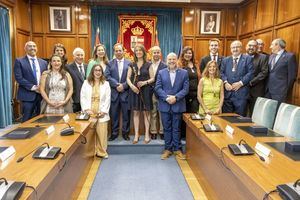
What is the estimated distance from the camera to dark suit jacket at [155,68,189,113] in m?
3.25

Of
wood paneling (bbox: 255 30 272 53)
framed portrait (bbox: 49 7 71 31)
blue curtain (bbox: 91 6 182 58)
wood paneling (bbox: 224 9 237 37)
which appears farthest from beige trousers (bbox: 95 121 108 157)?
wood paneling (bbox: 224 9 237 37)

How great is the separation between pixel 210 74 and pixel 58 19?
4.43m

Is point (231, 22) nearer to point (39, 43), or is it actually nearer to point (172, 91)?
point (172, 91)

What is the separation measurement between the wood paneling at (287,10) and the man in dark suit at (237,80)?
131 cm

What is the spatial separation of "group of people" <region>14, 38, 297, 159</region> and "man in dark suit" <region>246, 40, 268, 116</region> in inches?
0.5

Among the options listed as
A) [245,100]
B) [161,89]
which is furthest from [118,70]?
[245,100]

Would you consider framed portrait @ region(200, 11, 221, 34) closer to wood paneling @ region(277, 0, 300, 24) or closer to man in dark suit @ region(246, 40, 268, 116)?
wood paneling @ region(277, 0, 300, 24)

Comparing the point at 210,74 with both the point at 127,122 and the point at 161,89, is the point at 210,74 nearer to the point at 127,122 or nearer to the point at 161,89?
the point at 161,89

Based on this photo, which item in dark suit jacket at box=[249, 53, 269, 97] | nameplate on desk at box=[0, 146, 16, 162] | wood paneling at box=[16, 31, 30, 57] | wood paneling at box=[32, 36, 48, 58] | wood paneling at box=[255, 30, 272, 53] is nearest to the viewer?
nameplate on desk at box=[0, 146, 16, 162]

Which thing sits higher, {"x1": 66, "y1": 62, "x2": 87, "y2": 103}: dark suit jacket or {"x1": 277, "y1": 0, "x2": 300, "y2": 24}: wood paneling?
{"x1": 277, "y1": 0, "x2": 300, "y2": 24}: wood paneling

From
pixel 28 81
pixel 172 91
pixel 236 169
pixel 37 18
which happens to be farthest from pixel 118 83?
pixel 37 18

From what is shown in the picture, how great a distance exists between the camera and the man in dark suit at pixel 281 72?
11.8 feet

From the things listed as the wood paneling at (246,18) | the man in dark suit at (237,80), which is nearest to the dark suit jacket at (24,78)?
the man in dark suit at (237,80)

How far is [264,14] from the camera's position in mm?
5098
